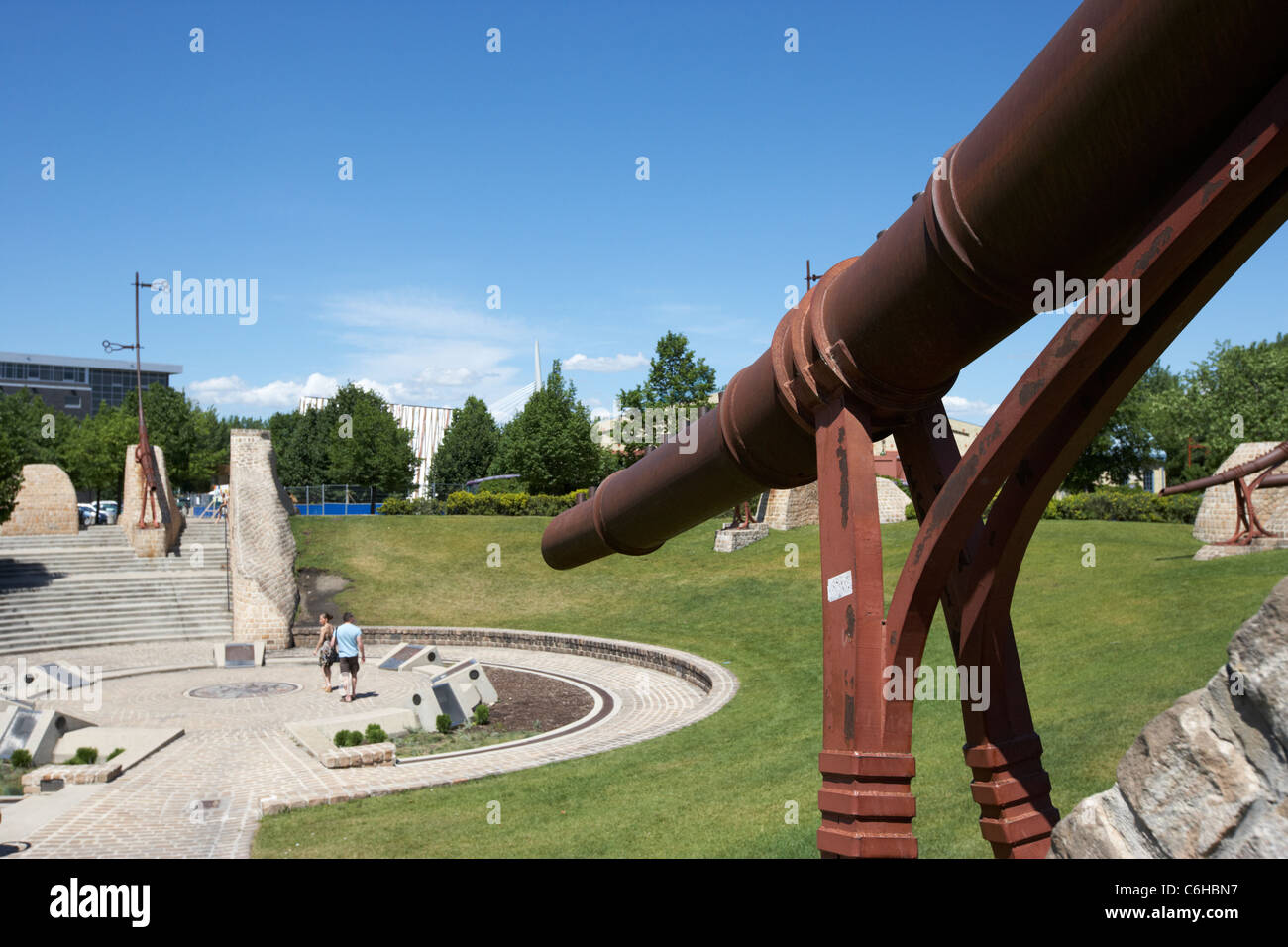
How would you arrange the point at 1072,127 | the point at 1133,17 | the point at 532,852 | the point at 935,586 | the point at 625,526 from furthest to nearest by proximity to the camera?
1. the point at 532,852
2. the point at 625,526
3. the point at 935,586
4. the point at 1072,127
5. the point at 1133,17

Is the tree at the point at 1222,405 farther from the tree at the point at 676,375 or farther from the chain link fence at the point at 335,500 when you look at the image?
the chain link fence at the point at 335,500

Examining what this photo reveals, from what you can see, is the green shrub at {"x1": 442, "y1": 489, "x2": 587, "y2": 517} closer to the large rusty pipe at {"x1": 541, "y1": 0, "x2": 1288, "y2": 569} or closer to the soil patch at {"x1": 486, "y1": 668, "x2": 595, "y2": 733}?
the soil patch at {"x1": 486, "y1": 668, "x2": 595, "y2": 733}

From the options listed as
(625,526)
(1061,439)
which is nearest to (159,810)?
(625,526)

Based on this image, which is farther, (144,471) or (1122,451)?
(1122,451)

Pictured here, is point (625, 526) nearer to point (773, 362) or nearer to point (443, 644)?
point (773, 362)

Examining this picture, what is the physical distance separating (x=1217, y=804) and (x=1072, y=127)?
2.17 m

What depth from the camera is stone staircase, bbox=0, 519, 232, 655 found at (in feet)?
78.1

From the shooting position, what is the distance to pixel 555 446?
5494cm

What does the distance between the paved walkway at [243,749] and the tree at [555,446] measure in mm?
33104

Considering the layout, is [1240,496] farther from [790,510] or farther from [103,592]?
[103,592]

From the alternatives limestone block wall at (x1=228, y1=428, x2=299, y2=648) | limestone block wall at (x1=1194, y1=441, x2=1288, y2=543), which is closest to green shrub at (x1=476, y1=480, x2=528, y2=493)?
limestone block wall at (x1=228, y1=428, x2=299, y2=648)

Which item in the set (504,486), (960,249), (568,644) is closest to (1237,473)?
(568,644)

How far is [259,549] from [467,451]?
48749 millimetres
